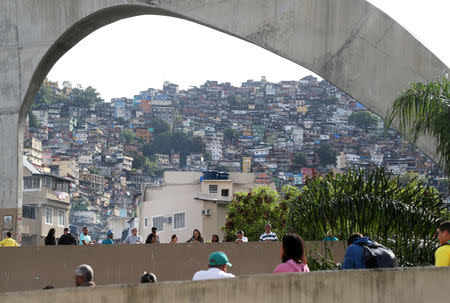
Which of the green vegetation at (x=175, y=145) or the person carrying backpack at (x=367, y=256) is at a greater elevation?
the green vegetation at (x=175, y=145)

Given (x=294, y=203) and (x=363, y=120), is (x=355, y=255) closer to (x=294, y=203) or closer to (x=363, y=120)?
(x=294, y=203)

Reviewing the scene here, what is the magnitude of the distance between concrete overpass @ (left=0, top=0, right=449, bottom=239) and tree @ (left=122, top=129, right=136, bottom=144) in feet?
581

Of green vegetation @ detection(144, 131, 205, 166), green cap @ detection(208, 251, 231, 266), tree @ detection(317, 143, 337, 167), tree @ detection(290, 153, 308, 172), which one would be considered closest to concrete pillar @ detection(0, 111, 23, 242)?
green cap @ detection(208, 251, 231, 266)

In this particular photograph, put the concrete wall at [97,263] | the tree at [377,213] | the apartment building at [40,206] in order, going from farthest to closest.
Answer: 1. the apartment building at [40,206]
2. the concrete wall at [97,263]
3. the tree at [377,213]

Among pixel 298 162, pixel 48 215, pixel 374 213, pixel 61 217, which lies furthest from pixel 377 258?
pixel 298 162

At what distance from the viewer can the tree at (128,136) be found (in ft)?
633

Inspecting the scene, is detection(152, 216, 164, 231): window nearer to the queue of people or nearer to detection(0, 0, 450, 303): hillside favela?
detection(0, 0, 450, 303): hillside favela

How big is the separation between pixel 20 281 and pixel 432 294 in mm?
7881

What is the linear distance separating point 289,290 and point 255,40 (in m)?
8.76

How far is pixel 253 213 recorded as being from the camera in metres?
48.8

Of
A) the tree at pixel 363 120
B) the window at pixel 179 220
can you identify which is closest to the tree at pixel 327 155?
the tree at pixel 363 120

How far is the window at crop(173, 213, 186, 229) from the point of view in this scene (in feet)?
212

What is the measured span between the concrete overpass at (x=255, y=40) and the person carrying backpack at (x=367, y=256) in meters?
5.91

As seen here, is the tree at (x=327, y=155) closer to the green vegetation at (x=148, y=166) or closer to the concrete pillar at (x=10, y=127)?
the green vegetation at (x=148, y=166)
